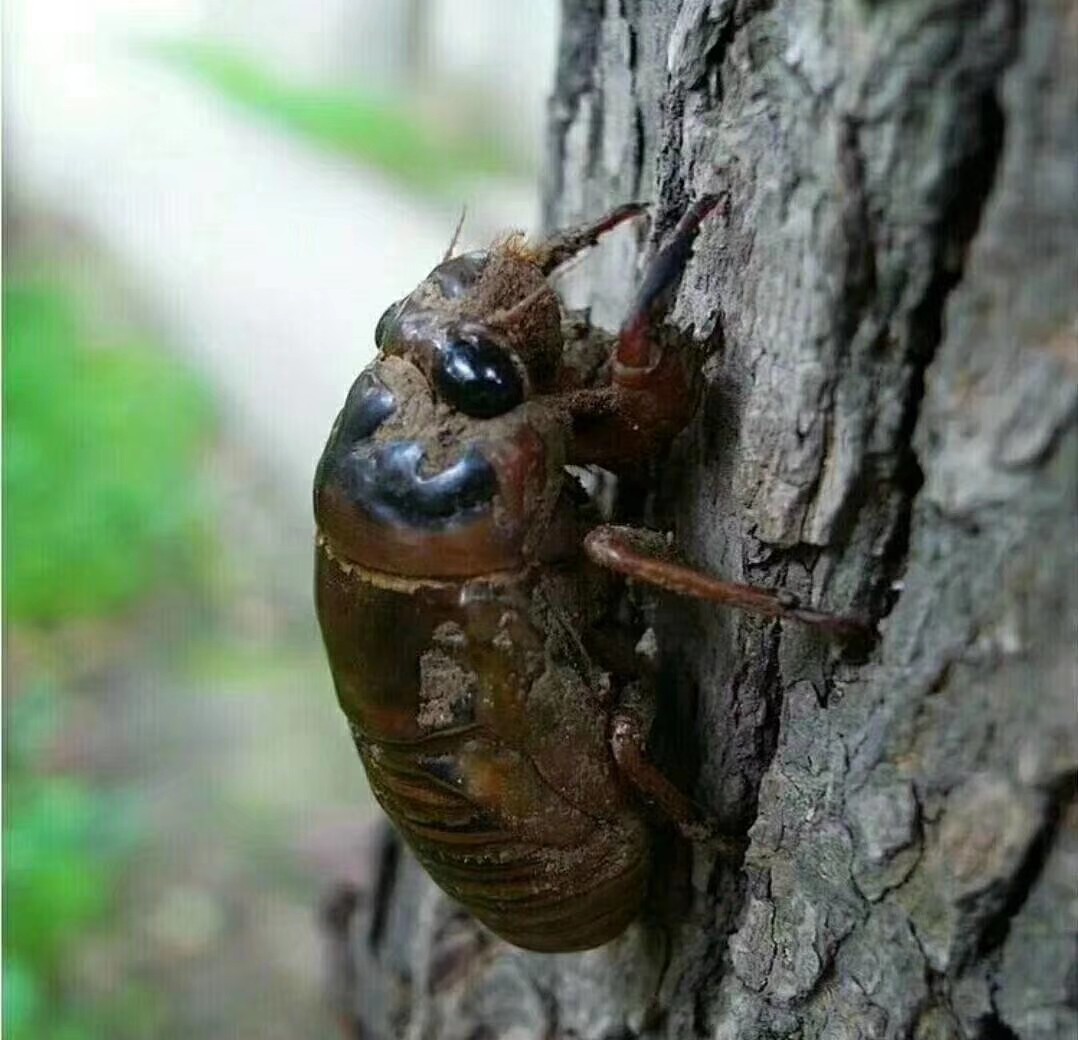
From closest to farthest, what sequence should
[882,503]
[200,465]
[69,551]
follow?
[882,503] → [69,551] → [200,465]

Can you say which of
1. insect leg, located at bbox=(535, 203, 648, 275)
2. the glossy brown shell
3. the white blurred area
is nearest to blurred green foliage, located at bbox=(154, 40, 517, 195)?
the white blurred area

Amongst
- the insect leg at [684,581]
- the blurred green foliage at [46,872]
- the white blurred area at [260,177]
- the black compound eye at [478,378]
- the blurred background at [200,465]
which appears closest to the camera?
the insect leg at [684,581]

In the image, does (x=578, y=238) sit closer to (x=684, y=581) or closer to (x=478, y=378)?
(x=478, y=378)

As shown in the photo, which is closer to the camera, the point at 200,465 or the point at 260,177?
the point at 200,465

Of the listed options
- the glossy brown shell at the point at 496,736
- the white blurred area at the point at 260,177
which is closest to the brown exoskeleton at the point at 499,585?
the glossy brown shell at the point at 496,736

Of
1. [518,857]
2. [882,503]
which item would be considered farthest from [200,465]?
[882,503]

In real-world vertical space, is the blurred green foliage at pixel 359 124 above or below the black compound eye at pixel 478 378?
below

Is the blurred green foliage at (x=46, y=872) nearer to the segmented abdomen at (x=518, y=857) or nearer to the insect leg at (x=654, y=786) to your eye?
the segmented abdomen at (x=518, y=857)

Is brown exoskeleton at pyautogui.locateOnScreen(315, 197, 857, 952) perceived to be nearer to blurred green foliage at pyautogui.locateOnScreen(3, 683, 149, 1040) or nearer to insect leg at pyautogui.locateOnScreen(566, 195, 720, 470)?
insect leg at pyautogui.locateOnScreen(566, 195, 720, 470)

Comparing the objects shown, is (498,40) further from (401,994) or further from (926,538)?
(926,538)
